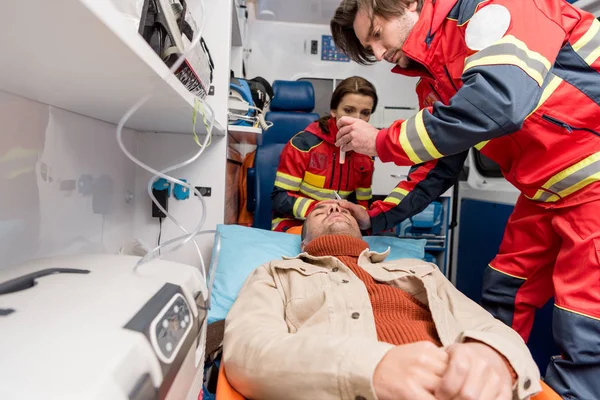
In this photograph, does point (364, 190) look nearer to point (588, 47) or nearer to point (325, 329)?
point (588, 47)

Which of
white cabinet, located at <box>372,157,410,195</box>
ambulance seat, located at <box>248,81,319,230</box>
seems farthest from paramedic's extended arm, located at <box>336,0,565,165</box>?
ambulance seat, located at <box>248,81,319,230</box>

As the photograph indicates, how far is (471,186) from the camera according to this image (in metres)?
2.52

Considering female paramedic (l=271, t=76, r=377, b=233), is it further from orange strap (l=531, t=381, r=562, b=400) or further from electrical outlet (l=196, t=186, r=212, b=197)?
orange strap (l=531, t=381, r=562, b=400)

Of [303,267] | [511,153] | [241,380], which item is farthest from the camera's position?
[511,153]

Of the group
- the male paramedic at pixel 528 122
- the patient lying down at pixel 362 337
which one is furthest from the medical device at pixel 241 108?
the patient lying down at pixel 362 337

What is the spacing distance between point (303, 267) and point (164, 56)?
0.70 m

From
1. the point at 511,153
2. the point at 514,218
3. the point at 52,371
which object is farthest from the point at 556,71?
the point at 52,371

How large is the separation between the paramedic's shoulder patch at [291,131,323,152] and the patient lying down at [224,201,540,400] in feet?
3.08

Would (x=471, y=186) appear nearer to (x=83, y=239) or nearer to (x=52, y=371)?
(x=83, y=239)

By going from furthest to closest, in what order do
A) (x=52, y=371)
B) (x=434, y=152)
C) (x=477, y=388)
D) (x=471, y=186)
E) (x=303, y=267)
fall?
(x=471, y=186) < (x=303, y=267) < (x=434, y=152) < (x=477, y=388) < (x=52, y=371)

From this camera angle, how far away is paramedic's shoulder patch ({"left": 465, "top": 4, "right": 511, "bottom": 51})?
0.95m

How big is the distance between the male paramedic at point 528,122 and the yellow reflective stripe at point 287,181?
2.90 feet

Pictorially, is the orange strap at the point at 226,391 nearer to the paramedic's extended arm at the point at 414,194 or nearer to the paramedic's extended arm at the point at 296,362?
the paramedic's extended arm at the point at 296,362

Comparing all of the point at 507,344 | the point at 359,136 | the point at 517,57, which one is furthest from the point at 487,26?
the point at 507,344
